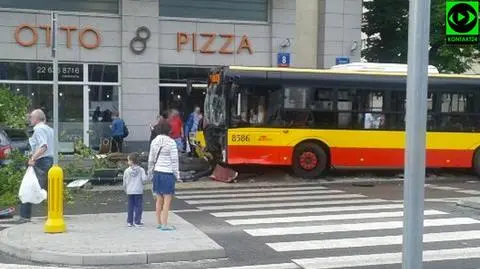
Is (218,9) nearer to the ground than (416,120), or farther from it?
farther from it

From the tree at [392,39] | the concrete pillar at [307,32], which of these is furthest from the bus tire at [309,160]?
the tree at [392,39]

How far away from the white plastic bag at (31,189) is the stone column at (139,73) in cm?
1354

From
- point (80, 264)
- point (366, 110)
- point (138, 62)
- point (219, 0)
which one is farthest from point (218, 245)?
point (219, 0)

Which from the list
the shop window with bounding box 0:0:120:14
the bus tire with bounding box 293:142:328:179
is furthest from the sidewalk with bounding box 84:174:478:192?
the shop window with bounding box 0:0:120:14

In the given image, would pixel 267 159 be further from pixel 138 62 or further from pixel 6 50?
pixel 6 50

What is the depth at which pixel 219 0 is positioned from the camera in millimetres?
25266

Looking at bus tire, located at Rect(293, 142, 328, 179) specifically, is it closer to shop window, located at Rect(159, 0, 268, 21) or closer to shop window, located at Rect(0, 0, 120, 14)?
shop window, located at Rect(159, 0, 268, 21)

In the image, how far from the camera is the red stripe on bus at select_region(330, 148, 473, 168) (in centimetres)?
1778

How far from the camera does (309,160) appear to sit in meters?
17.7

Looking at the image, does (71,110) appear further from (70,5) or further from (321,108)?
(321,108)

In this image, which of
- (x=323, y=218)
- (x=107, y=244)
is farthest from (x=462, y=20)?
(x=323, y=218)

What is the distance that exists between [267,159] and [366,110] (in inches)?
123

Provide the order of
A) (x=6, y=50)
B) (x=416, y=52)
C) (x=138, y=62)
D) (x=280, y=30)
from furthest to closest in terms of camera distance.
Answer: (x=280, y=30), (x=138, y=62), (x=6, y=50), (x=416, y=52)

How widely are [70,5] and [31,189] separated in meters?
14.4
